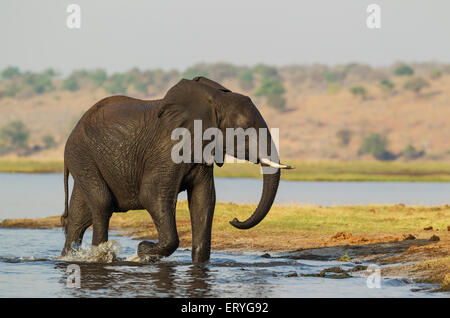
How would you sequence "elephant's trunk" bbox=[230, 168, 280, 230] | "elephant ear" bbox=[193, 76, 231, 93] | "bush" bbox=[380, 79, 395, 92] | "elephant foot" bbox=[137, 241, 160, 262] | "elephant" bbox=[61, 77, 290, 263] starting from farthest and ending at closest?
"bush" bbox=[380, 79, 395, 92]
"elephant foot" bbox=[137, 241, 160, 262]
"elephant ear" bbox=[193, 76, 231, 93]
"elephant" bbox=[61, 77, 290, 263]
"elephant's trunk" bbox=[230, 168, 280, 230]

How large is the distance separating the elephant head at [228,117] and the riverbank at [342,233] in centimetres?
244

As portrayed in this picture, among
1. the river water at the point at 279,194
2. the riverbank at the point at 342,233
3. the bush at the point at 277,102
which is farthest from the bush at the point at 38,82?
the riverbank at the point at 342,233

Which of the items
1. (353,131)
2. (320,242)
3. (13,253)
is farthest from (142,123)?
(353,131)

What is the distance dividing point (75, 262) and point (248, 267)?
296cm

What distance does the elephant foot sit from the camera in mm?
14906

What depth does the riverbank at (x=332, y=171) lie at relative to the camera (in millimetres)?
56059

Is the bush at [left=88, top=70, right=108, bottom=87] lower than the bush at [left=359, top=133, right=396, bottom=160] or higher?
higher

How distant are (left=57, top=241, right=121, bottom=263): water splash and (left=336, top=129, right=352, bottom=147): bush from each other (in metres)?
78.3

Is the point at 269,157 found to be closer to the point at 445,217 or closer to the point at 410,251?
the point at 410,251

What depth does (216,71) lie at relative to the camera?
5536 inches

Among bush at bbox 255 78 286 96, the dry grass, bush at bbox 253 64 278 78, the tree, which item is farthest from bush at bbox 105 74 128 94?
bush at bbox 255 78 286 96

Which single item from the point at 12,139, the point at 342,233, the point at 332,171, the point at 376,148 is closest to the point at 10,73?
the point at 12,139

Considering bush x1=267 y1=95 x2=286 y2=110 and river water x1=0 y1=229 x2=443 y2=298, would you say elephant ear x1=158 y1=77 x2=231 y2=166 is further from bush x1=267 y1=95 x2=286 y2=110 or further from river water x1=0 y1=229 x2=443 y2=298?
bush x1=267 y1=95 x2=286 y2=110

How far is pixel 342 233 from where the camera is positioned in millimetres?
19859
